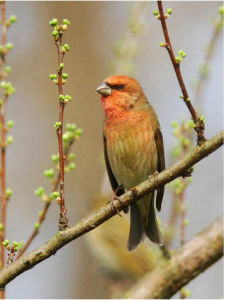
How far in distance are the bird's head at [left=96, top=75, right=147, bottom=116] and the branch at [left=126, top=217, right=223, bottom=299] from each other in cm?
138

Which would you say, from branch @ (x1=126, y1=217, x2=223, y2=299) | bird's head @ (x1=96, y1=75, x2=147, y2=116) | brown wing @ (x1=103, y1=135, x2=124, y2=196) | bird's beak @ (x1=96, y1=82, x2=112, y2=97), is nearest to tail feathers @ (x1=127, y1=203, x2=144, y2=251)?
brown wing @ (x1=103, y1=135, x2=124, y2=196)

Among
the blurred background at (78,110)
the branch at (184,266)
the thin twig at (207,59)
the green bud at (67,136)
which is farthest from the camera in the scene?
the blurred background at (78,110)

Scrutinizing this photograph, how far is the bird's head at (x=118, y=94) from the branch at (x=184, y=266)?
1376mm

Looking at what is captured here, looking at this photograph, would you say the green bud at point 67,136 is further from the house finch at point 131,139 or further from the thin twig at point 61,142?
the house finch at point 131,139

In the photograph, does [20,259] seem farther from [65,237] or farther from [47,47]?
[47,47]

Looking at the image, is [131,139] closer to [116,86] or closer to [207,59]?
[116,86]

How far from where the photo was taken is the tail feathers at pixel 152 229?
483cm

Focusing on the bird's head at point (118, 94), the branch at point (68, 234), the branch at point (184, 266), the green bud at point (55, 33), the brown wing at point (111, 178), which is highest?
the bird's head at point (118, 94)

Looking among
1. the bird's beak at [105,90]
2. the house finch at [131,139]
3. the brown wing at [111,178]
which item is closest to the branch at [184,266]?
the house finch at [131,139]

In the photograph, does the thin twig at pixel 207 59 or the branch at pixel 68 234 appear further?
the thin twig at pixel 207 59

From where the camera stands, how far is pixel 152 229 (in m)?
5.05

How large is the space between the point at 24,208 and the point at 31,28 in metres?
3.31

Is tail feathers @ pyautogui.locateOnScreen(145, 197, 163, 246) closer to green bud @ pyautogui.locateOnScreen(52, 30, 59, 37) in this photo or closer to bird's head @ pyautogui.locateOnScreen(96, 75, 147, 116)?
bird's head @ pyautogui.locateOnScreen(96, 75, 147, 116)

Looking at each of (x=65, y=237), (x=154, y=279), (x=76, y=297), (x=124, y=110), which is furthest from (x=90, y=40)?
(x=65, y=237)
